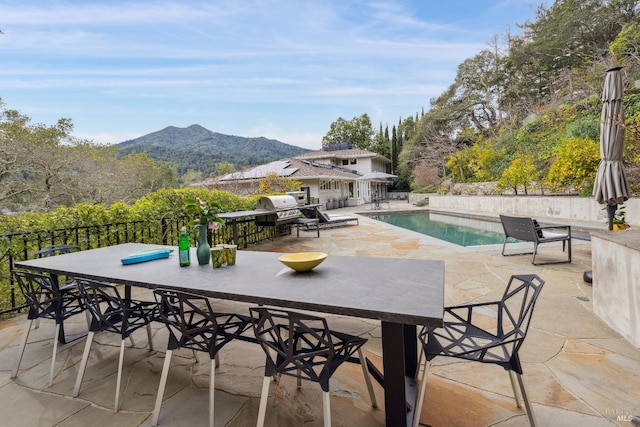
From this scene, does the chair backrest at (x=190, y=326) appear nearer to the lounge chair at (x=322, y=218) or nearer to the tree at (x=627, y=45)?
the lounge chair at (x=322, y=218)

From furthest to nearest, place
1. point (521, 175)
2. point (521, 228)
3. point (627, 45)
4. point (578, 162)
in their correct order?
point (627, 45)
point (521, 175)
point (578, 162)
point (521, 228)

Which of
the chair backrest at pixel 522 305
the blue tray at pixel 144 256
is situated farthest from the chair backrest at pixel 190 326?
the chair backrest at pixel 522 305

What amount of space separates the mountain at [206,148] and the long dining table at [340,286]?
35319 millimetres

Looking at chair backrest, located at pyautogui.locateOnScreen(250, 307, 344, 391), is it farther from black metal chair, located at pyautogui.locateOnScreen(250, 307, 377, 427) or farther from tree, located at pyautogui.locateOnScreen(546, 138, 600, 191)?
tree, located at pyautogui.locateOnScreen(546, 138, 600, 191)

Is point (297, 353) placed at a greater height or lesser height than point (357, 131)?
lesser

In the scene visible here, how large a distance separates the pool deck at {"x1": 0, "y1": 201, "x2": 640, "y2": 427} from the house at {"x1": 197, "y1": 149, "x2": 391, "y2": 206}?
503 inches

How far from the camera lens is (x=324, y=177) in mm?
20859

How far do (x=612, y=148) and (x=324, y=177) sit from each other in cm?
1767

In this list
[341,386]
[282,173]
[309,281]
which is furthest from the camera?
[282,173]

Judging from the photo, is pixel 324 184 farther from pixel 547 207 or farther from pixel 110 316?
pixel 110 316

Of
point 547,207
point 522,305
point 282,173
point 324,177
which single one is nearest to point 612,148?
point 522,305

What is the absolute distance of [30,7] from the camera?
681cm

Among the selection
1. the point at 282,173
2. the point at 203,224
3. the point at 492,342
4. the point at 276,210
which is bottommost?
the point at 492,342

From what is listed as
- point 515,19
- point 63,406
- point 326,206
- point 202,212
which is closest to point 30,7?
point 202,212
